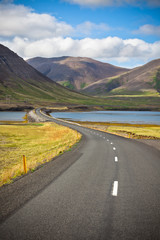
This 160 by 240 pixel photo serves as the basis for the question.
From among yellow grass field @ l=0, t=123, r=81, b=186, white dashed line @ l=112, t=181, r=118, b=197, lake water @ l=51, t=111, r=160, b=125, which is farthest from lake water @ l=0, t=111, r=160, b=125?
white dashed line @ l=112, t=181, r=118, b=197

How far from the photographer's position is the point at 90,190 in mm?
8695

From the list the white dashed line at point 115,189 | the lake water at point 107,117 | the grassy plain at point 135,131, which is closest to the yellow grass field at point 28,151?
the white dashed line at point 115,189

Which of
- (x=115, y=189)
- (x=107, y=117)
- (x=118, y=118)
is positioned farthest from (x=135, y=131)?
(x=107, y=117)

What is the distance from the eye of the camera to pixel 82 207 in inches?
272

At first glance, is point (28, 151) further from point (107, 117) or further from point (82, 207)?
point (107, 117)

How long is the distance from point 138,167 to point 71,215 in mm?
8019

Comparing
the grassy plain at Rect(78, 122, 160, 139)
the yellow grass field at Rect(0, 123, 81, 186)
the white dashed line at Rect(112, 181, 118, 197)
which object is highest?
the white dashed line at Rect(112, 181, 118, 197)

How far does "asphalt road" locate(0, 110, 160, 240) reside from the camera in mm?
5410

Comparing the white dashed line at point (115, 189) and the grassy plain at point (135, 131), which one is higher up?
the white dashed line at point (115, 189)

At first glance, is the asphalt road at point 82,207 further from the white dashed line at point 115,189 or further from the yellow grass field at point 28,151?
the yellow grass field at point 28,151

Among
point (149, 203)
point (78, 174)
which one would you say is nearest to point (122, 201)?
point (149, 203)

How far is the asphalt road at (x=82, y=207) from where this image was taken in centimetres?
541

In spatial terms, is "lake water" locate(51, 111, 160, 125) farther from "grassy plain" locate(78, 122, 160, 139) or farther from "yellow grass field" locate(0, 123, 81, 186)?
"yellow grass field" locate(0, 123, 81, 186)

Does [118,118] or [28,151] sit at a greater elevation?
[118,118]
